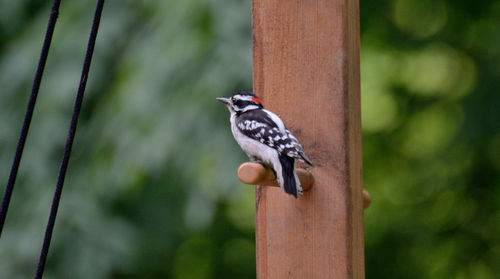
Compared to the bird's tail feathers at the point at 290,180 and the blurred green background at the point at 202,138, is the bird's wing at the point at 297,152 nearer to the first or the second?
the bird's tail feathers at the point at 290,180

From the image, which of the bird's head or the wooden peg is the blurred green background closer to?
the bird's head

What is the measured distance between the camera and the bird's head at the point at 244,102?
227 cm

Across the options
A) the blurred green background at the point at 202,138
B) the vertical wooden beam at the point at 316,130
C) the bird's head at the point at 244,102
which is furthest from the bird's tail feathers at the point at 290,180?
the blurred green background at the point at 202,138

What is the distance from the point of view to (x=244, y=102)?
2.43 m

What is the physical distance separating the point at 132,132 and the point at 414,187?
7.58 feet

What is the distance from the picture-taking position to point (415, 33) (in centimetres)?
450

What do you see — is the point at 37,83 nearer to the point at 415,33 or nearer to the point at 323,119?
the point at 323,119

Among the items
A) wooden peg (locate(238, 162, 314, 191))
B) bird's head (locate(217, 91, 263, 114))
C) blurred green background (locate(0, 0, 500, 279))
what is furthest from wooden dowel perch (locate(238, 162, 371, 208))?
blurred green background (locate(0, 0, 500, 279))

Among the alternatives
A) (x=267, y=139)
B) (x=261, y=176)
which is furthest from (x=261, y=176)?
(x=267, y=139)

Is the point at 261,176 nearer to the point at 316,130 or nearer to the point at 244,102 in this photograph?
the point at 316,130

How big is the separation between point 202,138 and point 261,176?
141 centimetres

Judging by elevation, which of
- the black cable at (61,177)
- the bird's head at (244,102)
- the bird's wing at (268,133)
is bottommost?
the black cable at (61,177)

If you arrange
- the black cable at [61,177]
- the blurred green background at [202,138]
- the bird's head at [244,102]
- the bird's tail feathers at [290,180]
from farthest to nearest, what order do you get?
1. the blurred green background at [202,138]
2. the bird's head at [244,102]
3. the bird's tail feathers at [290,180]
4. the black cable at [61,177]

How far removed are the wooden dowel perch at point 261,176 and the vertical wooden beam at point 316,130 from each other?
0.03 metres
